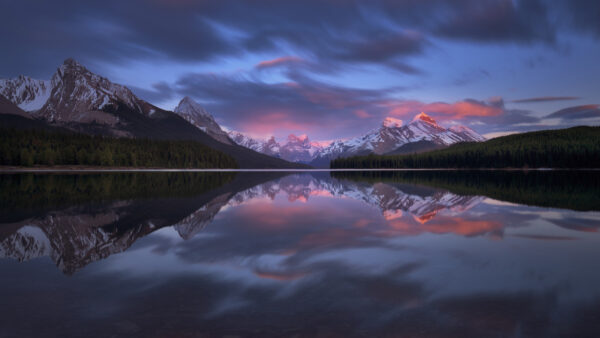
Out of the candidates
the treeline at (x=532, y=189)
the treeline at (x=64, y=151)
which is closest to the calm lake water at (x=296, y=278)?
the treeline at (x=532, y=189)

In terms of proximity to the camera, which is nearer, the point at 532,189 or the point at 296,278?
the point at 296,278

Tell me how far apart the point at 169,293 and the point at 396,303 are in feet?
19.9

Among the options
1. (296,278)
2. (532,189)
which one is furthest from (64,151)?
(296,278)

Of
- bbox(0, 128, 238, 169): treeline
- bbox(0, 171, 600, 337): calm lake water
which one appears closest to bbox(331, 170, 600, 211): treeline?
bbox(0, 171, 600, 337): calm lake water

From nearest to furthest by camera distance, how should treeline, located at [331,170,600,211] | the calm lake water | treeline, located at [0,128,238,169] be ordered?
the calm lake water
treeline, located at [331,170,600,211]
treeline, located at [0,128,238,169]

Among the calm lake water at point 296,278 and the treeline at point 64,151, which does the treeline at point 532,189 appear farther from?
the treeline at point 64,151

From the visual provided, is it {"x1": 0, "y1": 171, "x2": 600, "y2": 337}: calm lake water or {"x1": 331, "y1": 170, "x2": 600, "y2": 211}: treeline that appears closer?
{"x1": 0, "y1": 171, "x2": 600, "y2": 337}: calm lake water

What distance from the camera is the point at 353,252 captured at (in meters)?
14.3

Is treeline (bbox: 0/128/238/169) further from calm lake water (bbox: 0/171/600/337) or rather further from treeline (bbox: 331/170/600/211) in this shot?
calm lake water (bbox: 0/171/600/337)

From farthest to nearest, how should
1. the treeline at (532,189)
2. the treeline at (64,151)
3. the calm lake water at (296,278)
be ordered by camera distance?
the treeline at (64,151) < the treeline at (532,189) < the calm lake water at (296,278)

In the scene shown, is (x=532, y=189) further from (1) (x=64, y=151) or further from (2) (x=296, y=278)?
(1) (x=64, y=151)

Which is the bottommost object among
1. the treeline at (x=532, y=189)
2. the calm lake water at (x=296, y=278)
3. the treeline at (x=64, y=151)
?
the treeline at (x=532, y=189)

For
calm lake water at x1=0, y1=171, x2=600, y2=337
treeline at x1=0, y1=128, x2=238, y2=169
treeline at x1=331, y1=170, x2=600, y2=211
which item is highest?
treeline at x1=0, y1=128, x2=238, y2=169

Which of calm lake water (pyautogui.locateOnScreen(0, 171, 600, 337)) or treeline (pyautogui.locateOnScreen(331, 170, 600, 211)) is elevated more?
calm lake water (pyautogui.locateOnScreen(0, 171, 600, 337))
